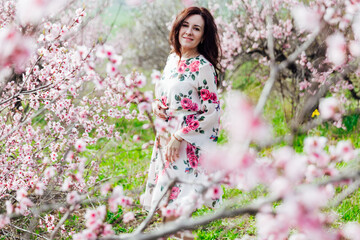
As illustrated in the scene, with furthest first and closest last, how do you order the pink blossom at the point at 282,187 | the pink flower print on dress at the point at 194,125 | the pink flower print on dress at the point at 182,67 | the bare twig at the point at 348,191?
the pink flower print on dress at the point at 182,67 < the pink flower print on dress at the point at 194,125 < the bare twig at the point at 348,191 < the pink blossom at the point at 282,187

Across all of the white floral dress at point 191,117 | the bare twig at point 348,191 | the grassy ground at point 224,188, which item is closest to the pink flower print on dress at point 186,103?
the white floral dress at point 191,117

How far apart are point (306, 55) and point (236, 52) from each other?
5.70 ft

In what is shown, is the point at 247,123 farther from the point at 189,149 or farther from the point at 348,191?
the point at 189,149

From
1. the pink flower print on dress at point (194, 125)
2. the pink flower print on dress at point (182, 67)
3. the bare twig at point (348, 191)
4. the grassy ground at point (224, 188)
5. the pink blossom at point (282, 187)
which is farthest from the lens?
the grassy ground at point (224, 188)

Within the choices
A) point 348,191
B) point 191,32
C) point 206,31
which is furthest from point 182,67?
point 348,191

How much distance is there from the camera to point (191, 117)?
2.70m

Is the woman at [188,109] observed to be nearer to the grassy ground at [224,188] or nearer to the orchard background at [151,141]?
the orchard background at [151,141]

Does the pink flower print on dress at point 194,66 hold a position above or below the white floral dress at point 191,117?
above

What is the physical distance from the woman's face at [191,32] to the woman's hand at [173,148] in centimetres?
74

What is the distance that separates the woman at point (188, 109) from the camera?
2.66 meters

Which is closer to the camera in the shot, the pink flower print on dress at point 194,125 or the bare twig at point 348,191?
the bare twig at point 348,191

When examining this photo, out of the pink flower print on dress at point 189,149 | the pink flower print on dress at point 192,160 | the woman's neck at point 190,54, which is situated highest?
the woman's neck at point 190,54


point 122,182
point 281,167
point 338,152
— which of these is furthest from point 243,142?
point 122,182

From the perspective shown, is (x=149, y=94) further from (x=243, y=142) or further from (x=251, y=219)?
(x=251, y=219)
